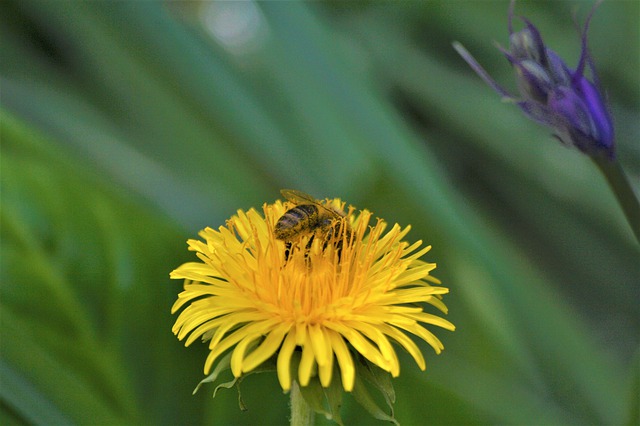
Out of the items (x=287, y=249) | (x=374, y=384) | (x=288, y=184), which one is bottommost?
(x=374, y=384)

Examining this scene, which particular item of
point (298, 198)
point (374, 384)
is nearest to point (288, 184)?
point (298, 198)

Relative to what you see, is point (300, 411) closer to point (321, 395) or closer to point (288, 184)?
point (321, 395)

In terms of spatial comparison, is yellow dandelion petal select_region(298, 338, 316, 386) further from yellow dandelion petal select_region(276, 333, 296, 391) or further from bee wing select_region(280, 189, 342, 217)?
bee wing select_region(280, 189, 342, 217)

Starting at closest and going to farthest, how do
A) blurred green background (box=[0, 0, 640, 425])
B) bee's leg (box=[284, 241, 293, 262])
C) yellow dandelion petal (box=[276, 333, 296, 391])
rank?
yellow dandelion petal (box=[276, 333, 296, 391])
bee's leg (box=[284, 241, 293, 262])
blurred green background (box=[0, 0, 640, 425])

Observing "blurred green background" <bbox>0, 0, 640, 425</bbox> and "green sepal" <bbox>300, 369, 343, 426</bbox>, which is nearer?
"green sepal" <bbox>300, 369, 343, 426</bbox>

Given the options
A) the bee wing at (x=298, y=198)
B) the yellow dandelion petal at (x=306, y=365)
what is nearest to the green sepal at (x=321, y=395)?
the yellow dandelion petal at (x=306, y=365)

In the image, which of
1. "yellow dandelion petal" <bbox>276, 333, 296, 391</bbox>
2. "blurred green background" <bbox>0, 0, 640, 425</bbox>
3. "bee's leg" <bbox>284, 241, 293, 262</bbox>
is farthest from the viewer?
"blurred green background" <bbox>0, 0, 640, 425</bbox>

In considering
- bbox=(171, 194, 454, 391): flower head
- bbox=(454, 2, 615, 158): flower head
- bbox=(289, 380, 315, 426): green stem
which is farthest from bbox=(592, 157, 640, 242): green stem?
bbox=(289, 380, 315, 426): green stem
